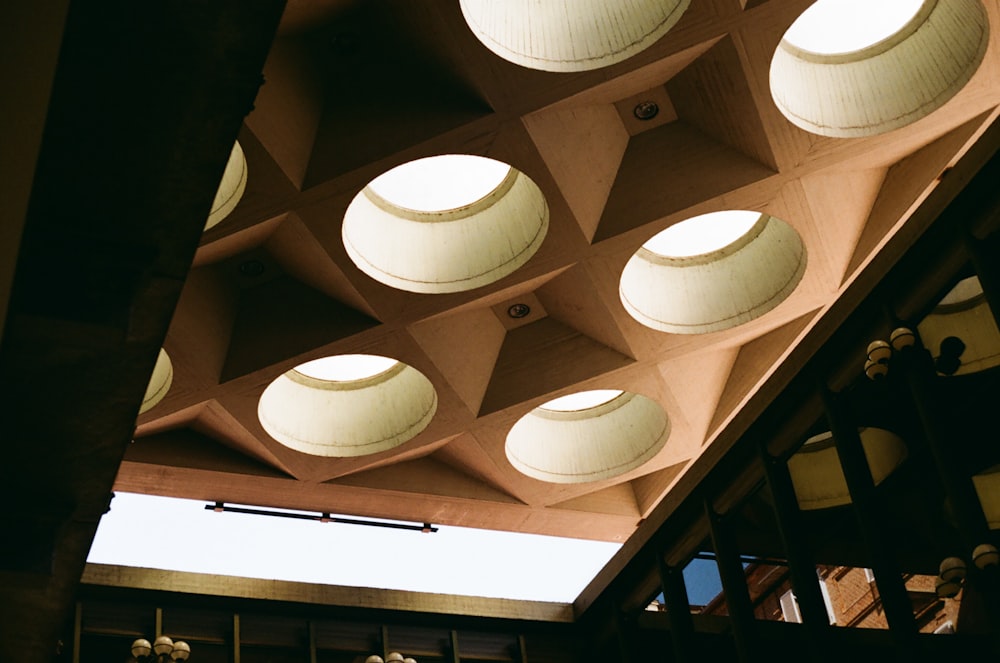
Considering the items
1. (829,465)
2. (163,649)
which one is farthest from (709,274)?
(163,649)

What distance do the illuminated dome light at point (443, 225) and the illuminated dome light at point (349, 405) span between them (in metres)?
3.22

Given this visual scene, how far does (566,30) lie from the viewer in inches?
701

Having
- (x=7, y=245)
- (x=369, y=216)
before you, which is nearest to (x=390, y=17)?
(x=369, y=216)

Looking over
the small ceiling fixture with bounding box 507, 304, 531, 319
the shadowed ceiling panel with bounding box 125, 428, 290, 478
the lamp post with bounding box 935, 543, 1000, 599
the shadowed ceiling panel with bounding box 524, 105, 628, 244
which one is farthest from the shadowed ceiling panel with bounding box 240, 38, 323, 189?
the lamp post with bounding box 935, 543, 1000, 599

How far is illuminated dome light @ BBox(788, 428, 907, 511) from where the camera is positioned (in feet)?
58.1

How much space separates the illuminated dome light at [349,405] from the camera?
78.5ft

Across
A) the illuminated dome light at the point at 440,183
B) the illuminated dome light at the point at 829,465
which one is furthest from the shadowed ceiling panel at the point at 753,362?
the illuminated dome light at the point at 440,183

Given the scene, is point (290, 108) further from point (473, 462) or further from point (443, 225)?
point (473, 462)

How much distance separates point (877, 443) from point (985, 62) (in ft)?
16.8

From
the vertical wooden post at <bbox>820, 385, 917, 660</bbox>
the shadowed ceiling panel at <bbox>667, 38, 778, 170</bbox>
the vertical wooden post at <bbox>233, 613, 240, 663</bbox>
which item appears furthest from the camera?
the vertical wooden post at <bbox>233, 613, 240, 663</bbox>

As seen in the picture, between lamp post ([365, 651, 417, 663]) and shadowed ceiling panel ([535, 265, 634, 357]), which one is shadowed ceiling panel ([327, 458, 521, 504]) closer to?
shadowed ceiling panel ([535, 265, 634, 357])

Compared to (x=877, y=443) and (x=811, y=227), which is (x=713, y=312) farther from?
(x=877, y=443)

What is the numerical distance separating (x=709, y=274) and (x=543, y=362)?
314cm

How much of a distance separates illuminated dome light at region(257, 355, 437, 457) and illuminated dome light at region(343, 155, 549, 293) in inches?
127
